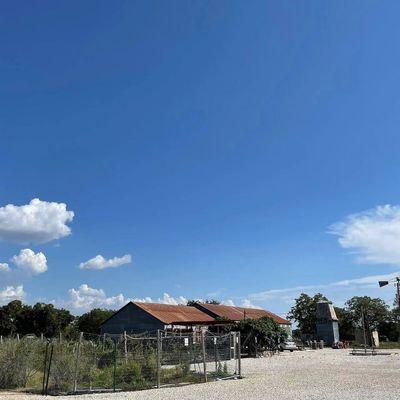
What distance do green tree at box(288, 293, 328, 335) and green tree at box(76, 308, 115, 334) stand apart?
34.8m

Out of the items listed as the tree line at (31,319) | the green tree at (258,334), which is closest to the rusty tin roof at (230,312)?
the green tree at (258,334)

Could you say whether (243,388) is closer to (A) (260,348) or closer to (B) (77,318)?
(A) (260,348)

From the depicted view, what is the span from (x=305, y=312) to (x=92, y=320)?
4010cm

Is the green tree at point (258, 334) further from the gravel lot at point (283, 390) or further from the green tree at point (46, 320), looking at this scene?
the green tree at point (46, 320)

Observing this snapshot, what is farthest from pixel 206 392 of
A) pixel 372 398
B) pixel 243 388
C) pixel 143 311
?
pixel 143 311

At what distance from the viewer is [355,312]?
94750 millimetres

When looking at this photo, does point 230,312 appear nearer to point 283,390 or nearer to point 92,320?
point 92,320

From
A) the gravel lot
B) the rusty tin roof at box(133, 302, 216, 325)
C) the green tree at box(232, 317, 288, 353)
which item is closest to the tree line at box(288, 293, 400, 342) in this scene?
the rusty tin roof at box(133, 302, 216, 325)

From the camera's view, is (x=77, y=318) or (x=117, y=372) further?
(x=77, y=318)

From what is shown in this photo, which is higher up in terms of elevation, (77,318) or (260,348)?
(77,318)

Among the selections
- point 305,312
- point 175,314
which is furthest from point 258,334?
point 305,312

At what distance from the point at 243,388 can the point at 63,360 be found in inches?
275

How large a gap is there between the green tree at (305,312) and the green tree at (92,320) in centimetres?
3485

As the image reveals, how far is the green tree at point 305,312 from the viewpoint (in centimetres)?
8956
